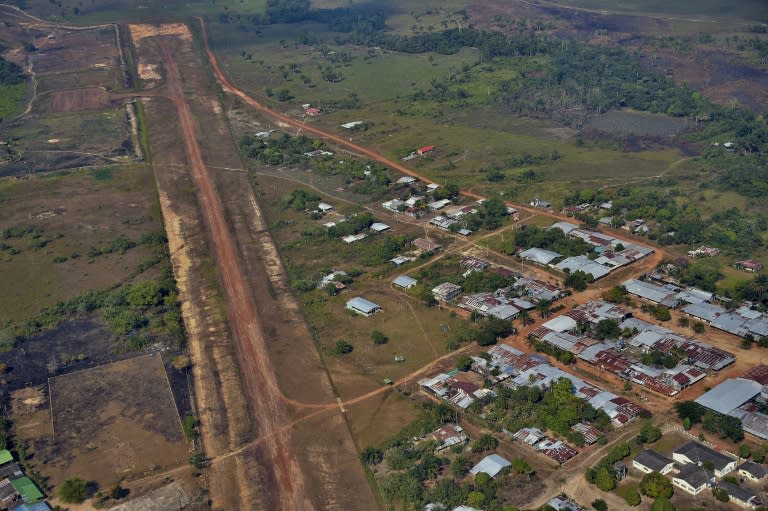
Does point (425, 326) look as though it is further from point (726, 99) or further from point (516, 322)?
point (726, 99)

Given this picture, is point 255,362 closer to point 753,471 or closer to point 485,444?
point 485,444

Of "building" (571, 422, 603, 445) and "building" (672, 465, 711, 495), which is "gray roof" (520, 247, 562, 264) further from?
"building" (672, 465, 711, 495)

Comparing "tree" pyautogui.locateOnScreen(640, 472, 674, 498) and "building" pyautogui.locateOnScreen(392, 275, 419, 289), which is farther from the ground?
"tree" pyautogui.locateOnScreen(640, 472, 674, 498)

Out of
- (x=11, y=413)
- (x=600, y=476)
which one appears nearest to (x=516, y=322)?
(x=600, y=476)

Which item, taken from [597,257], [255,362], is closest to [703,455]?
[597,257]

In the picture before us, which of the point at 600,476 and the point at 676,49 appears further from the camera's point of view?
the point at 676,49

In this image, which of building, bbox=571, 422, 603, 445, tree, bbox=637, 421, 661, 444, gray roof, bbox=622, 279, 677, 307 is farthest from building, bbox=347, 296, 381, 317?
tree, bbox=637, 421, 661, 444
